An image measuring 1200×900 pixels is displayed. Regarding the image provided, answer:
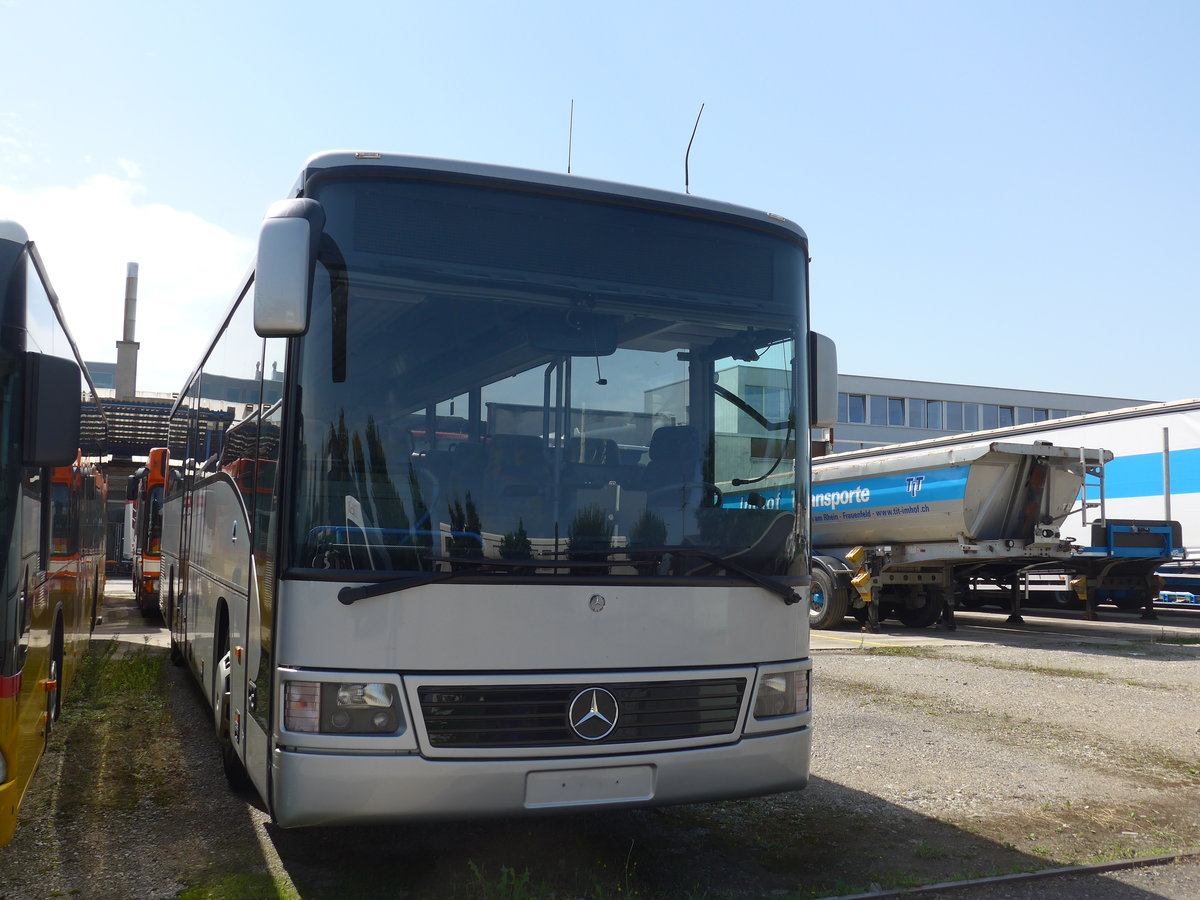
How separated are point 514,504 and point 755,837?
2.19 metres

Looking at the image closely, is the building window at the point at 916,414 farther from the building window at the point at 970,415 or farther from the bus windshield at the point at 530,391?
the bus windshield at the point at 530,391

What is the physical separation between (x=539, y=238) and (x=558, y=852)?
8.76 ft

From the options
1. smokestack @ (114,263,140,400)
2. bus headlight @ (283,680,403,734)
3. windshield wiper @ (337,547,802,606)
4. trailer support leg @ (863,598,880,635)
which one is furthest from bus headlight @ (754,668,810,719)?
smokestack @ (114,263,140,400)

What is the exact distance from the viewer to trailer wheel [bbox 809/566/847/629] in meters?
16.2

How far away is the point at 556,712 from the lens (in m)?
3.88

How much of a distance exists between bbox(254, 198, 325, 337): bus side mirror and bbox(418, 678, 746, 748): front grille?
4.58 feet

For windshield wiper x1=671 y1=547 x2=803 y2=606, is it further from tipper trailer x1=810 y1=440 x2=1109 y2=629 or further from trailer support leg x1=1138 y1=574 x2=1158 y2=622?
trailer support leg x1=1138 y1=574 x2=1158 y2=622

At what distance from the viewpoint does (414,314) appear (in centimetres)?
400

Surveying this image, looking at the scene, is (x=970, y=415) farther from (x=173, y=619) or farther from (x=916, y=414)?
(x=173, y=619)

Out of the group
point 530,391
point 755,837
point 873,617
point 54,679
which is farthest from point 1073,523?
point 54,679

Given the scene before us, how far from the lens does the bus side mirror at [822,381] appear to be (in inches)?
189

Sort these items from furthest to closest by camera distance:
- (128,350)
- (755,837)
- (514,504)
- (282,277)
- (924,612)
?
(128,350)
(924,612)
(755,837)
(514,504)
(282,277)

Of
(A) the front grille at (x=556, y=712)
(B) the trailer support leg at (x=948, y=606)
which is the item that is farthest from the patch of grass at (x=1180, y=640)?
(A) the front grille at (x=556, y=712)

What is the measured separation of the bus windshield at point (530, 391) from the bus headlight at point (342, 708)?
0.43 metres
